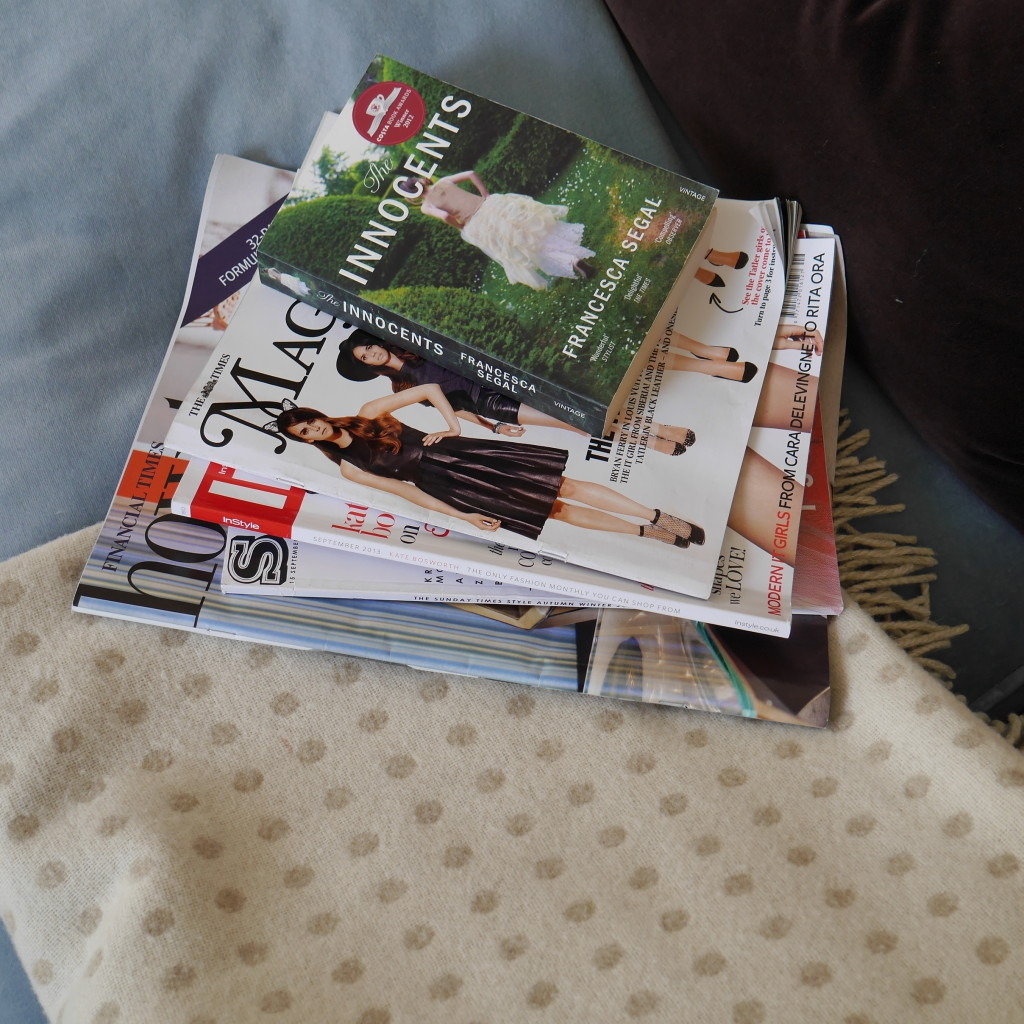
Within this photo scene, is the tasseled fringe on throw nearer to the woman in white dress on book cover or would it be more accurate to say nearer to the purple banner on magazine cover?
the woman in white dress on book cover

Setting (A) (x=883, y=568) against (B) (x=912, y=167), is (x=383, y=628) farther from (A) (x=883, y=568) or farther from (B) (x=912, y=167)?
(B) (x=912, y=167)

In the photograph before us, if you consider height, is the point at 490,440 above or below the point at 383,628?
above

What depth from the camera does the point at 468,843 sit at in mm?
468

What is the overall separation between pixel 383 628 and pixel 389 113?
0.34m

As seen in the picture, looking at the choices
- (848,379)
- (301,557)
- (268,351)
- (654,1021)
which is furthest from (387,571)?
(848,379)

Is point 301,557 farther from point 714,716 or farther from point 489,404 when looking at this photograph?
point 714,716

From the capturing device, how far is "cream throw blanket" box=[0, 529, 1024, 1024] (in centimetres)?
44

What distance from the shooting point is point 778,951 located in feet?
1.48

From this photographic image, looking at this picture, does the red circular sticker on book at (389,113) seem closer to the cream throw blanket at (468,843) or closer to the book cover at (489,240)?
the book cover at (489,240)

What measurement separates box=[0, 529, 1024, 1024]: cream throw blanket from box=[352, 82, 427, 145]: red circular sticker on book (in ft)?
1.05

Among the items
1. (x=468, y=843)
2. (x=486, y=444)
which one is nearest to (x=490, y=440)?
(x=486, y=444)

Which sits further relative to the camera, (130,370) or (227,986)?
(130,370)

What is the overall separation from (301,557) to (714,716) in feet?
0.88

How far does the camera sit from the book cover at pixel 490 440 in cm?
49
